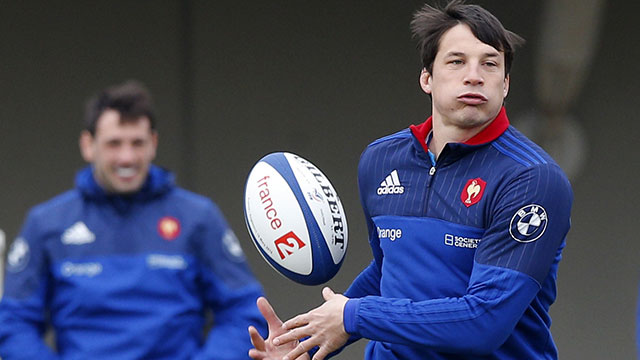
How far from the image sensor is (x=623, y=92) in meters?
6.66

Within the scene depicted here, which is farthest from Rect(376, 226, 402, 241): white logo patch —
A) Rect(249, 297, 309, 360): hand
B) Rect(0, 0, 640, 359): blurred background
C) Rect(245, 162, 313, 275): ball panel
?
Rect(0, 0, 640, 359): blurred background

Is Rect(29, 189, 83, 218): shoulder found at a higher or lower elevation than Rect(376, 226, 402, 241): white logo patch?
lower

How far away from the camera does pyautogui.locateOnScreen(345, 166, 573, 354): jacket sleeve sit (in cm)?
265

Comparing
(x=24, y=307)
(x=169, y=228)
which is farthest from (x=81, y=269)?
(x=169, y=228)

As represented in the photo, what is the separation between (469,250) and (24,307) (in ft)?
6.92

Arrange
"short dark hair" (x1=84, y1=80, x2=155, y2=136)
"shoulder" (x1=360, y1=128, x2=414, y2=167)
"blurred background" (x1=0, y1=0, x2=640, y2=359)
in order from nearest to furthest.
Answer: "shoulder" (x1=360, y1=128, x2=414, y2=167), "short dark hair" (x1=84, y1=80, x2=155, y2=136), "blurred background" (x1=0, y1=0, x2=640, y2=359)

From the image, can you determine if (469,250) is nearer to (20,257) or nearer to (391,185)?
(391,185)

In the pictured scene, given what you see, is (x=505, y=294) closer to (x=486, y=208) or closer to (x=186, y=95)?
(x=486, y=208)

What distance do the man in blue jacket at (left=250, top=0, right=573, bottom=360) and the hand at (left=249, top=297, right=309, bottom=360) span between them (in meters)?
0.08

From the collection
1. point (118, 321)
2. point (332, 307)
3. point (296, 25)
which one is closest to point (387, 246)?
point (332, 307)

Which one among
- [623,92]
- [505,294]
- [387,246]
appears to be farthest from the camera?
[623,92]

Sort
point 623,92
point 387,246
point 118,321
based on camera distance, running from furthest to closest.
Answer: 1. point 623,92
2. point 118,321
3. point 387,246

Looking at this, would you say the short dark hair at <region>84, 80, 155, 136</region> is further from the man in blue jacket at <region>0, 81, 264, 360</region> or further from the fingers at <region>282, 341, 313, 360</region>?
the fingers at <region>282, 341, 313, 360</region>

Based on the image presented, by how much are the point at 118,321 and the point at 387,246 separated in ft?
5.26
